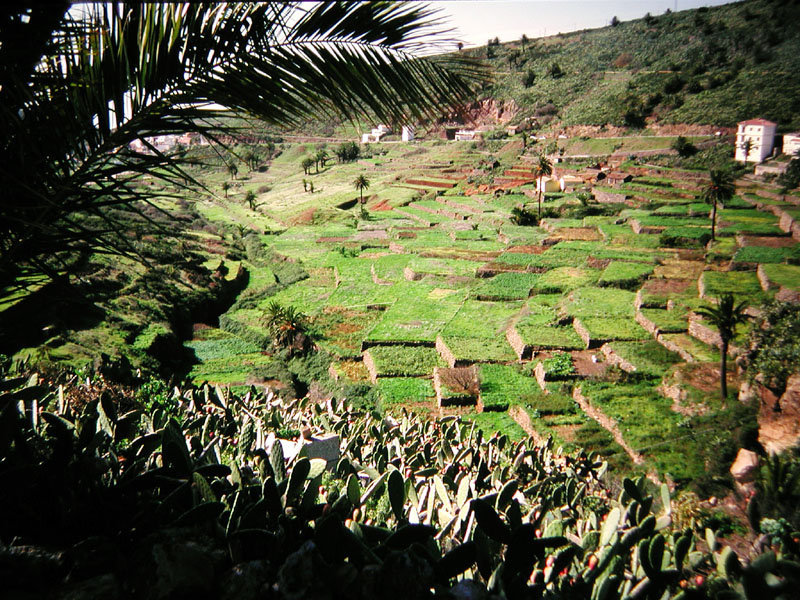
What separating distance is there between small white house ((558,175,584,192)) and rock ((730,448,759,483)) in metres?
37.9

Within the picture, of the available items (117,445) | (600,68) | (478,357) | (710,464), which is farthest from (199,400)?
(600,68)

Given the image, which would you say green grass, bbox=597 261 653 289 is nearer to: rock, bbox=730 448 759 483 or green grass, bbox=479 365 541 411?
green grass, bbox=479 365 541 411

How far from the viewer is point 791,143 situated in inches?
1427

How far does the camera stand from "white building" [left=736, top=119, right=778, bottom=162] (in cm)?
3772

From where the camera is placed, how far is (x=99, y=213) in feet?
6.35

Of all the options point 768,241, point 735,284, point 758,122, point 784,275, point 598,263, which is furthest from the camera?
point 758,122

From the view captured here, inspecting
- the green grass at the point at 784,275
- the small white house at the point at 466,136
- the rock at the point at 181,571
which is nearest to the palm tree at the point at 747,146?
the green grass at the point at 784,275

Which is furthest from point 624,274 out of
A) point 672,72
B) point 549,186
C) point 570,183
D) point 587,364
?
point 672,72

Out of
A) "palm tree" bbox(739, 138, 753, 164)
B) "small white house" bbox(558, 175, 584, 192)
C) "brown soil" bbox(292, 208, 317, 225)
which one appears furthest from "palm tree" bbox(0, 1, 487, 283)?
"brown soil" bbox(292, 208, 317, 225)

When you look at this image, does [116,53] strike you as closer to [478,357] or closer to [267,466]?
[267,466]

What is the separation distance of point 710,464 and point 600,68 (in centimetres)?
8260

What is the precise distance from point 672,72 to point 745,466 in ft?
203

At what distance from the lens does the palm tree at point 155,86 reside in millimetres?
1993

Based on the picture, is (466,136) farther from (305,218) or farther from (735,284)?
(735,284)
